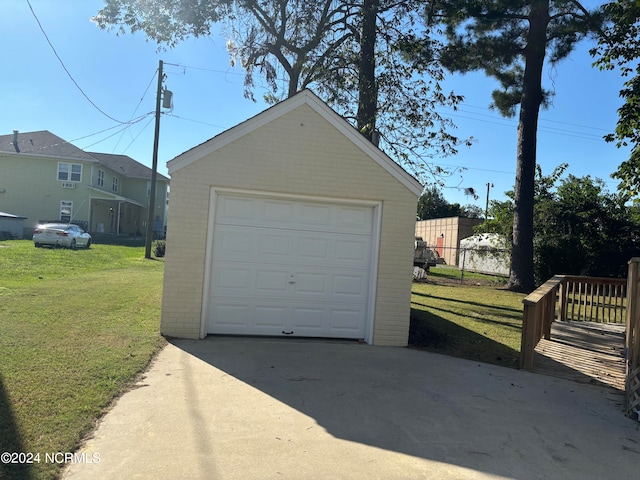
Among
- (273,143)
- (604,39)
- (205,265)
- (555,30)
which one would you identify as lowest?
(205,265)

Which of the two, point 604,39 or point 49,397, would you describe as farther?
point 604,39

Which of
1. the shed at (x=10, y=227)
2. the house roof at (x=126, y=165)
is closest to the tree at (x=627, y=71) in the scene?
the shed at (x=10, y=227)

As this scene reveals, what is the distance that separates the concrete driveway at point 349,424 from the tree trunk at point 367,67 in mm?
8651

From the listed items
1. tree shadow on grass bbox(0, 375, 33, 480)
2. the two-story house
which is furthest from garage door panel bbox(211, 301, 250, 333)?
the two-story house

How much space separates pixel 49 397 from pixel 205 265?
3.17 metres

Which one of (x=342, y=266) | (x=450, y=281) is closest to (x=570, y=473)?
(x=342, y=266)

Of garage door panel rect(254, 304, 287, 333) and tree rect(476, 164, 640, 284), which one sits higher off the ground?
tree rect(476, 164, 640, 284)

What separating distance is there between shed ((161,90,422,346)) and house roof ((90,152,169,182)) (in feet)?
120

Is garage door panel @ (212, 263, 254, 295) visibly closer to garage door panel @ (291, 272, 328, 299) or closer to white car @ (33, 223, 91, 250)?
garage door panel @ (291, 272, 328, 299)

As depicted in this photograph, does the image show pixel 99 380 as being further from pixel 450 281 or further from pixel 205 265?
pixel 450 281

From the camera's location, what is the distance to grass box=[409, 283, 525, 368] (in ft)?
25.8

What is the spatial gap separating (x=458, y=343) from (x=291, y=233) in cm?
385

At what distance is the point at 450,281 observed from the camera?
73.2ft

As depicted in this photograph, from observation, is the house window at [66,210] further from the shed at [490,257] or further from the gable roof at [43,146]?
the shed at [490,257]
